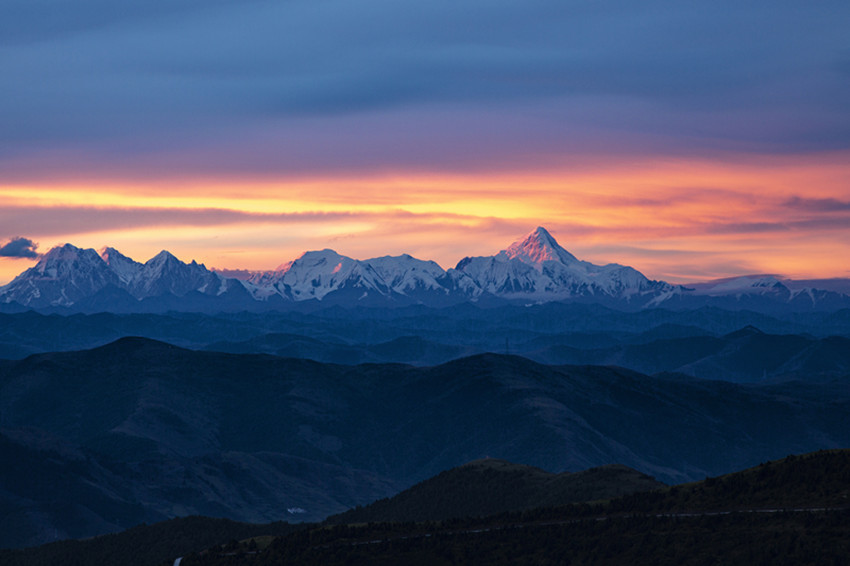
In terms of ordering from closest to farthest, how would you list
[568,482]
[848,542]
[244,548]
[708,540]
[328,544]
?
[848,542], [708,540], [328,544], [244,548], [568,482]

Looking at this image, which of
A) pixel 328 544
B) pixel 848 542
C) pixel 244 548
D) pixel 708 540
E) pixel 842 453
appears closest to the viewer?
pixel 848 542

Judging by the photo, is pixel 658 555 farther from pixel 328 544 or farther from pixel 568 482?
pixel 568 482

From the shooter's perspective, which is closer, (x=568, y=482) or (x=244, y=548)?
(x=244, y=548)

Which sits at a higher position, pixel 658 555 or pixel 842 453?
pixel 842 453

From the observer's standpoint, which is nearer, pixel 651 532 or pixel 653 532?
pixel 651 532

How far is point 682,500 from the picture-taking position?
128m

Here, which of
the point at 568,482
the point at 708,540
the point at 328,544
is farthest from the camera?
the point at 568,482

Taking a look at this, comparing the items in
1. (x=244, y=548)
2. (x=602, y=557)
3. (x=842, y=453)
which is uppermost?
(x=842, y=453)

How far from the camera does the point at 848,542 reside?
10050cm

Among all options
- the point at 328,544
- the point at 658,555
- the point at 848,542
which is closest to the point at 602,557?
the point at 658,555

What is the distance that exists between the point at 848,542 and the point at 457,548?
146 feet

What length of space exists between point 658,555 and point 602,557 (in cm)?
653

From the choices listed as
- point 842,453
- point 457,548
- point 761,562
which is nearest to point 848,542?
point 761,562

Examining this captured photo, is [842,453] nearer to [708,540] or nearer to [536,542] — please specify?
[708,540]
